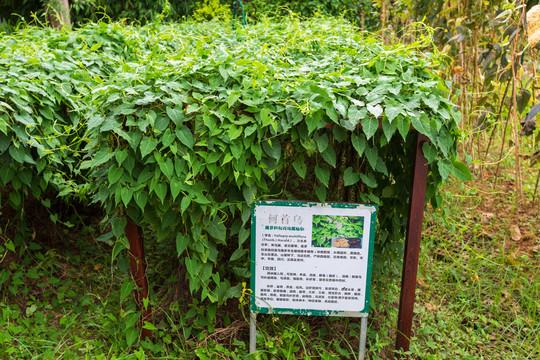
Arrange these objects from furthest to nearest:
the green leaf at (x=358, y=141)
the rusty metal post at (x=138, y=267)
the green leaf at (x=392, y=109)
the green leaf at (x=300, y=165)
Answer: the rusty metal post at (x=138, y=267)
the green leaf at (x=300, y=165)
the green leaf at (x=358, y=141)
the green leaf at (x=392, y=109)

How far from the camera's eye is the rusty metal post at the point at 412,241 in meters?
2.26

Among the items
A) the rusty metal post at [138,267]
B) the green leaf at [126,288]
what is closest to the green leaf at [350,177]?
the rusty metal post at [138,267]

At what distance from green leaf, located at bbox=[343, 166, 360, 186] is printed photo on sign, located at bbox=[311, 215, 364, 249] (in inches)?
6.5

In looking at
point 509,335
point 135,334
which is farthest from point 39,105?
point 509,335

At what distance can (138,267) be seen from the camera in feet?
8.07

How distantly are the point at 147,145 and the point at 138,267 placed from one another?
2.30 ft

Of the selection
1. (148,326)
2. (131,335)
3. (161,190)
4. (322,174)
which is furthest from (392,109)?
(131,335)

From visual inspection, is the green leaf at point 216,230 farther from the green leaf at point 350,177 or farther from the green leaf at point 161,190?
the green leaf at point 350,177

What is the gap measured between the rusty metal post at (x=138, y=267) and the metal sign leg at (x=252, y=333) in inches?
20.9

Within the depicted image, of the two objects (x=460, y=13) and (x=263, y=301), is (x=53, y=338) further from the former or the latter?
(x=460, y=13)

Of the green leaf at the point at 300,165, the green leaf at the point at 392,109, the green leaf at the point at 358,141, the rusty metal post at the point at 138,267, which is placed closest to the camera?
the green leaf at the point at 392,109

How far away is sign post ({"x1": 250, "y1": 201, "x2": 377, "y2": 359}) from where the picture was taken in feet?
7.64

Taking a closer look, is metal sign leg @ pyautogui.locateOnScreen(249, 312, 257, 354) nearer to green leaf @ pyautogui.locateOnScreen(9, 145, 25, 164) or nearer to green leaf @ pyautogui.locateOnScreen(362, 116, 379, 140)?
green leaf @ pyautogui.locateOnScreen(362, 116, 379, 140)

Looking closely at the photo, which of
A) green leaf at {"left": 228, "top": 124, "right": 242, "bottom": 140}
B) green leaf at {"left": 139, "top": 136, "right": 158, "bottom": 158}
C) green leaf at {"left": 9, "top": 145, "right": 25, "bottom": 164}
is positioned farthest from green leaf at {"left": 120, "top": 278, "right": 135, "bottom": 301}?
green leaf at {"left": 228, "top": 124, "right": 242, "bottom": 140}
